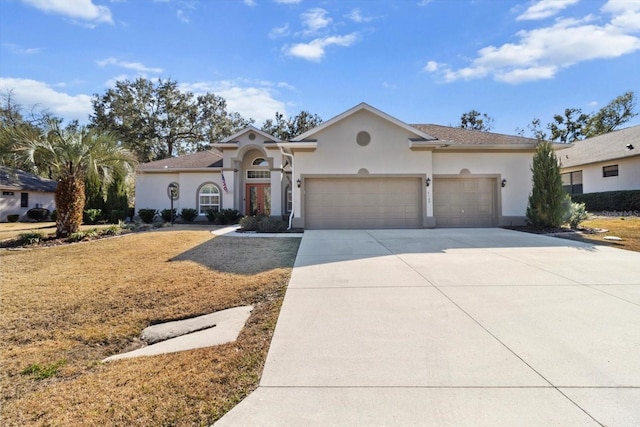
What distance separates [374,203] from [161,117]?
28.9 m

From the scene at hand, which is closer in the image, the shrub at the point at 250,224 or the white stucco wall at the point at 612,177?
the shrub at the point at 250,224

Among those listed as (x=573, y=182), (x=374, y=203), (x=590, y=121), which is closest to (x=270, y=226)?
(x=374, y=203)

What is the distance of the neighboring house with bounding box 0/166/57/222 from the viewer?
21.1m

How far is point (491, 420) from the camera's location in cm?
214

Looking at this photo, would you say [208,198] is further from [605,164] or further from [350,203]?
[605,164]

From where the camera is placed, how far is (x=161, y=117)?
32.7 meters

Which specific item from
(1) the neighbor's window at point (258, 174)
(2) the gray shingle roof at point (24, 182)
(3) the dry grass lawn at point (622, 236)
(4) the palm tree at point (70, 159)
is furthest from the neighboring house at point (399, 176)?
(2) the gray shingle roof at point (24, 182)

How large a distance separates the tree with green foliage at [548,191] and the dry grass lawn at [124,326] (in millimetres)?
10063

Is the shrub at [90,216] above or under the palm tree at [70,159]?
under

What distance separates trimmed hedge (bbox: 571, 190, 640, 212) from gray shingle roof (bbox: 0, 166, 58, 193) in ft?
121

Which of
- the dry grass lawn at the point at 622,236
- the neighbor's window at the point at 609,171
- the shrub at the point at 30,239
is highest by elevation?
the neighbor's window at the point at 609,171

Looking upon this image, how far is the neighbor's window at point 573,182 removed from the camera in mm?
22062

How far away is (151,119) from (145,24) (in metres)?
25.0

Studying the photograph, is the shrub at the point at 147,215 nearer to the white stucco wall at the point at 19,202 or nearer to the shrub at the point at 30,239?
the shrub at the point at 30,239
